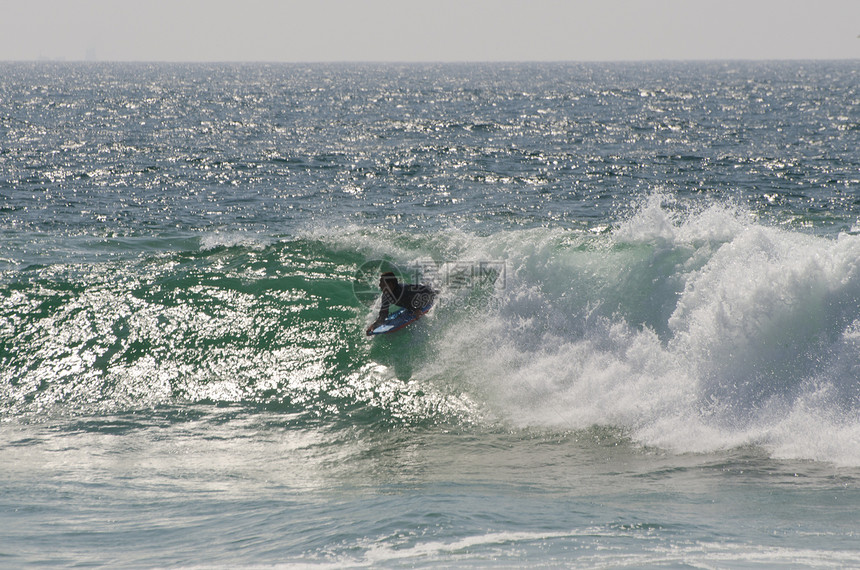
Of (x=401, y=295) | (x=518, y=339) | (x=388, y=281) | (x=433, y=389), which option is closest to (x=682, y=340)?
(x=518, y=339)

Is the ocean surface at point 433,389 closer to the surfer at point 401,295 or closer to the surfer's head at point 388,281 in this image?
the surfer at point 401,295

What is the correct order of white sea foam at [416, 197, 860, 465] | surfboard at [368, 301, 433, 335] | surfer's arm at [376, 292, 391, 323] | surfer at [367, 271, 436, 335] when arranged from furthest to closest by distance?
surfer's arm at [376, 292, 391, 323]
surfer at [367, 271, 436, 335]
surfboard at [368, 301, 433, 335]
white sea foam at [416, 197, 860, 465]

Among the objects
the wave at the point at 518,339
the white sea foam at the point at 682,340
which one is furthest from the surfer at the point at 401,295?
the white sea foam at the point at 682,340

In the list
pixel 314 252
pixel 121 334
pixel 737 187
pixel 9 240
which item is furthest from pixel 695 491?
pixel 737 187

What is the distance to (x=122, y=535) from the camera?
22.5 ft

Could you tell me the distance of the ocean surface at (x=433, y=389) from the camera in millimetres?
6688

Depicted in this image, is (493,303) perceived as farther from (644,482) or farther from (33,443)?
(33,443)

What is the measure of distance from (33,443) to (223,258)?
24.7 feet

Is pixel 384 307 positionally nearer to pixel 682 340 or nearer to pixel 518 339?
pixel 518 339

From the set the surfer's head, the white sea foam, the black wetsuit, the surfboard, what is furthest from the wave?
the surfer's head

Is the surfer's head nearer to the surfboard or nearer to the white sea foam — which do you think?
the surfboard

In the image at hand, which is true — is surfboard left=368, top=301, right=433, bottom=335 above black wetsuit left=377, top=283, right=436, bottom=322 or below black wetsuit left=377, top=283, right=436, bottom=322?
below

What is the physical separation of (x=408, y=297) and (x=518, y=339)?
2.24m

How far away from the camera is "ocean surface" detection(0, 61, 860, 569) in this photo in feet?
21.9
